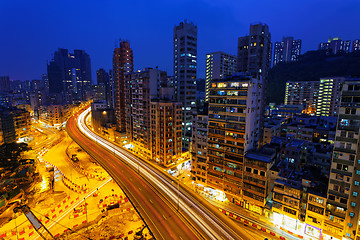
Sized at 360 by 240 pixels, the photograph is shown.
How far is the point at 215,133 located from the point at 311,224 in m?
34.5

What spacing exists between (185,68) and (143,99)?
90.0 feet

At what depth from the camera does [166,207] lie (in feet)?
171

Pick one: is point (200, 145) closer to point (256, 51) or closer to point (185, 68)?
point (185, 68)

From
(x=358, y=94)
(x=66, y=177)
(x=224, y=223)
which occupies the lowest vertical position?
(x=66, y=177)

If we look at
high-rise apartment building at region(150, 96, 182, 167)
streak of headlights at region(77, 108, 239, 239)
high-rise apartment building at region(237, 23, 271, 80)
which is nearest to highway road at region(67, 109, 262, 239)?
streak of headlights at region(77, 108, 239, 239)

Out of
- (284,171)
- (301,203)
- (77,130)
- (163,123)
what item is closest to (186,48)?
(163,123)

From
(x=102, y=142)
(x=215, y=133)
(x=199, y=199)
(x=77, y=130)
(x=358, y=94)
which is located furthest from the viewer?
(x=77, y=130)

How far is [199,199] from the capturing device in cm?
5425

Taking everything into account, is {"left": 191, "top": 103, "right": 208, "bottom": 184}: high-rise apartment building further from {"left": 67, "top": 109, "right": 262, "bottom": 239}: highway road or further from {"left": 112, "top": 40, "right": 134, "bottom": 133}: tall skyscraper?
{"left": 112, "top": 40, "right": 134, "bottom": 133}: tall skyscraper

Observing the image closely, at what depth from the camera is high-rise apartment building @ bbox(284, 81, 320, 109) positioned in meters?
153

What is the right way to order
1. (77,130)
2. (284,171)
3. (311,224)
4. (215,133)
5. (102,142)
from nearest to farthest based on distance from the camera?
(311,224), (284,171), (215,133), (102,142), (77,130)

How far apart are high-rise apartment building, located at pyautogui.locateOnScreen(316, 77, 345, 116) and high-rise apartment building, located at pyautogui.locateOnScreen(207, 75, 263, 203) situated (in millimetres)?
109560

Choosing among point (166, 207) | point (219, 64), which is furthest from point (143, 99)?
point (219, 64)

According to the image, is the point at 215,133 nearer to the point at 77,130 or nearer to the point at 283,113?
the point at 283,113
